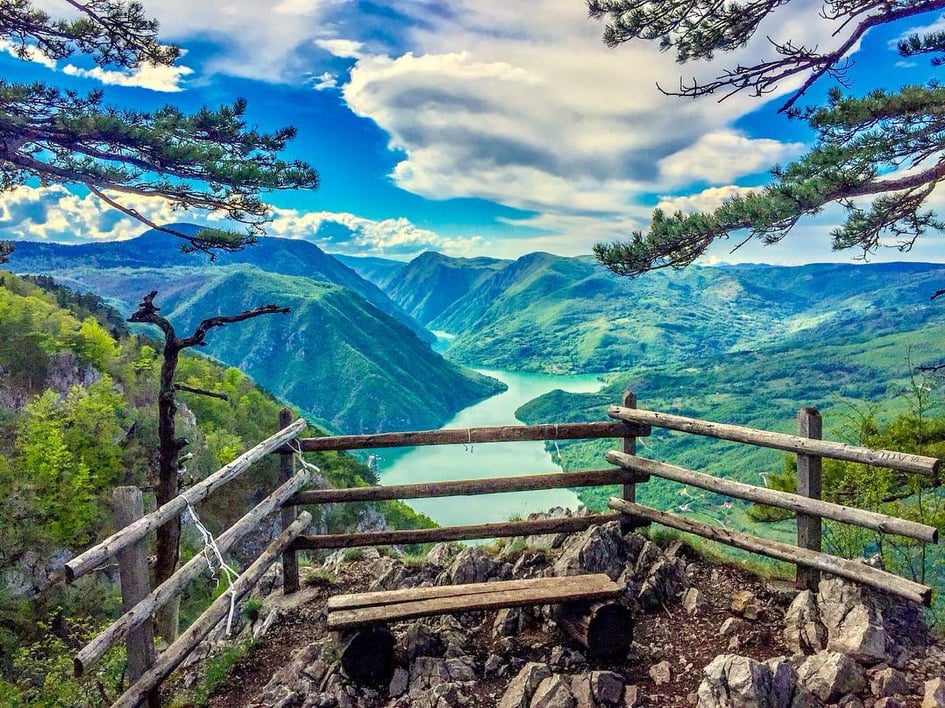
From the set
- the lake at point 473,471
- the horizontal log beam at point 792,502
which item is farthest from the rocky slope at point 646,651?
the lake at point 473,471

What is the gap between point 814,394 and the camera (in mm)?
139250

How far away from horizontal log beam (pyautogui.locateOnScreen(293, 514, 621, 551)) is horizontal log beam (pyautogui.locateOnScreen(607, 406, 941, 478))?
1.25 metres

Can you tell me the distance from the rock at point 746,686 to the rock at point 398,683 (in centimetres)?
208

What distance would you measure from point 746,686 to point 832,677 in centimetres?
68

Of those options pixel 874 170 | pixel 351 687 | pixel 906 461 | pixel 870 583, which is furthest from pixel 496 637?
pixel 874 170

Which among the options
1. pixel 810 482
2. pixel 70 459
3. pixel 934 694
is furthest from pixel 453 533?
pixel 70 459

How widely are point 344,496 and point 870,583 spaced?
4703mm

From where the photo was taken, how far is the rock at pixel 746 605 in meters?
4.96

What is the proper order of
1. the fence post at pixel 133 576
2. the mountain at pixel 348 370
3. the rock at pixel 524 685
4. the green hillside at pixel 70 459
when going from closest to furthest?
the fence post at pixel 133 576 < the rock at pixel 524 685 < the green hillside at pixel 70 459 < the mountain at pixel 348 370

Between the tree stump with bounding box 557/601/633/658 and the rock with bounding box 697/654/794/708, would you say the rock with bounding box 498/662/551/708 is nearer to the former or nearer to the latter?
the tree stump with bounding box 557/601/633/658

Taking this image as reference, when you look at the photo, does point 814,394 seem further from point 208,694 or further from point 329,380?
point 208,694

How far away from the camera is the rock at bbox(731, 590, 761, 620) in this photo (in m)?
4.96

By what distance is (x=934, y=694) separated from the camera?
3598 mm

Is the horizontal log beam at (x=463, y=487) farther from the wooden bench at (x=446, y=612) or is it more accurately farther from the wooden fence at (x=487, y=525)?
the wooden bench at (x=446, y=612)
